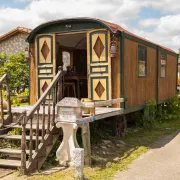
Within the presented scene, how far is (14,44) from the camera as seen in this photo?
78.4 ft

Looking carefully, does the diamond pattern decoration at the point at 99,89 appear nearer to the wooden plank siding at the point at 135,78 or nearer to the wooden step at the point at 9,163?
the wooden plank siding at the point at 135,78

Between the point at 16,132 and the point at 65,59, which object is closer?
the point at 16,132

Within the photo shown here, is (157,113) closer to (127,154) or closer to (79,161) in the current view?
(127,154)

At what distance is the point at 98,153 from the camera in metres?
7.41

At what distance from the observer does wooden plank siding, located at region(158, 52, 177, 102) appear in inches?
512

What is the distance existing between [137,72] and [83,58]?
137 inches

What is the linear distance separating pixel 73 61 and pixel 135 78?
351 cm

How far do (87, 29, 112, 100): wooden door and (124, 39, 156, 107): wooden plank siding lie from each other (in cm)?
66

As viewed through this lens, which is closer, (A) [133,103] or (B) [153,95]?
(A) [133,103]

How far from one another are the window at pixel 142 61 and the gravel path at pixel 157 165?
2.78 metres

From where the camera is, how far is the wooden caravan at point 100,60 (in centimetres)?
827

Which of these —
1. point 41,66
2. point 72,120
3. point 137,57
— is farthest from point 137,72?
point 72,120

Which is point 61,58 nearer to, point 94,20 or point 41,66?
point 41,66

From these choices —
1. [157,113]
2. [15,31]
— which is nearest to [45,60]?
[157,113]
